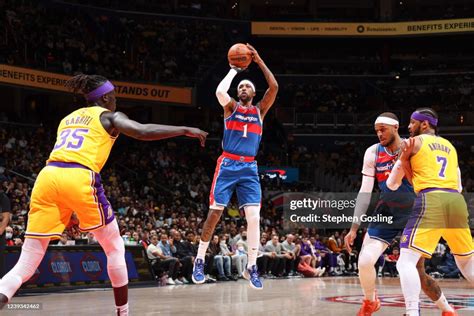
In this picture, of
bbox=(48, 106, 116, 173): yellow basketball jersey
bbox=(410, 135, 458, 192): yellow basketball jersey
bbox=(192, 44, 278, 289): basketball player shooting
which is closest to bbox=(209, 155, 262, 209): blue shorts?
bbox=(192, 44, 278, 289): basketball player shooting

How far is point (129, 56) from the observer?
32.8 meters

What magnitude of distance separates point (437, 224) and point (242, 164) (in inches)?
108

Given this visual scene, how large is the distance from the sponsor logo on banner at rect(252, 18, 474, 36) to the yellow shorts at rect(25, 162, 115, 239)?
30.4 meters

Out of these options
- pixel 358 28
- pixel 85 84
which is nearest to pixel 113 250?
pixel 85 84

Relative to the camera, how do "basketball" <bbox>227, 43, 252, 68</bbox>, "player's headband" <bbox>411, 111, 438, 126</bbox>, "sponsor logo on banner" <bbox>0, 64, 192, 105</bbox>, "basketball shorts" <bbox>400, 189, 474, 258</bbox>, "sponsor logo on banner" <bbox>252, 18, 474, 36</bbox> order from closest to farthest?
1. "basketball shorts" <bbox>400, 189, 474, 258</bbox>
2. "player's headband" <bbox>411, 111, 438, 126</bbox>
3. "basketball" <bbox>227, 43, 252, 68</bbox>
4. "sponsor logo on banner" <bbox>0, 64, 192, 105</bbox>
5. "sponsor logo on banner" <bbox>252, 18, 474, 36</bbox>

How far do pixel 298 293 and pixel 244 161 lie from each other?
548 cm

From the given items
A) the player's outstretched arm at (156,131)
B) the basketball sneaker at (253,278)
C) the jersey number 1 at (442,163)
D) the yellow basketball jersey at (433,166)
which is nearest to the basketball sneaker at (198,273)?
the basketball sneaker at (253,278)

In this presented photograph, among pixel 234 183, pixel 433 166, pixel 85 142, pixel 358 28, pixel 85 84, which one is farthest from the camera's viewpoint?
pixel 358 28

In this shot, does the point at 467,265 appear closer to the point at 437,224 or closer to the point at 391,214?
the point at 437,224

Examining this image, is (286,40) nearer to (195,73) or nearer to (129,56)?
(195,73)

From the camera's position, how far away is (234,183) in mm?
9086

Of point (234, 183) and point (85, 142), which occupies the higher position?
point (85, 142)

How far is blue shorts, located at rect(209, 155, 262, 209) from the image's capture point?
29.6 ft

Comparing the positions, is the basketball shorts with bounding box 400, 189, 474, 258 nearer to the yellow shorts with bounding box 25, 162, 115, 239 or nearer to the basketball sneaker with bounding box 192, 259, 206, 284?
the basketball sneaker with bounding box 192, 259, 206, 284
